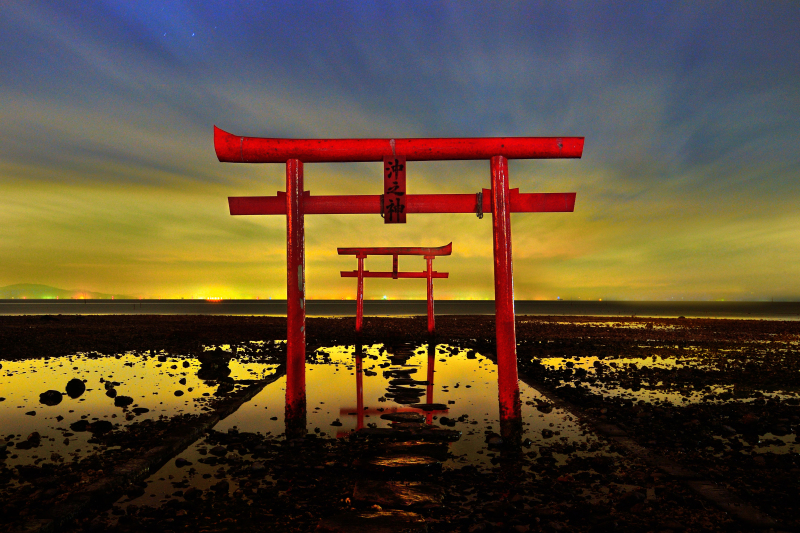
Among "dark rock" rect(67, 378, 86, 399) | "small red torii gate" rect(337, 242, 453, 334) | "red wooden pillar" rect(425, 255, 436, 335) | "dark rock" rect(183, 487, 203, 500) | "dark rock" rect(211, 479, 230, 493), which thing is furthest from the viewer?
"red wooden pillar" rect(425, 255, 436, 335)

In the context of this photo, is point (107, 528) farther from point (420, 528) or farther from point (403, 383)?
point (403, 383)

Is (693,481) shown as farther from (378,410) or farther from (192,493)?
(192,493)

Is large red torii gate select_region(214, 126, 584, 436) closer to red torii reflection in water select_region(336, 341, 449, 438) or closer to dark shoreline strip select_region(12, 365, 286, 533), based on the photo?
red torii reflection in water select_region(336, 341, 449, 438)

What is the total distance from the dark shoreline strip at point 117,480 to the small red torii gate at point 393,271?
10.9 metres

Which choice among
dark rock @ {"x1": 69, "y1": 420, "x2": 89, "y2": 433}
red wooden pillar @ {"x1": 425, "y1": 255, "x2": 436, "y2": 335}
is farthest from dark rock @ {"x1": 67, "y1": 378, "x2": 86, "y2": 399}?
red wooden pillar @ {"x1": 425, "y1": 255, "x2": 436, "y2": 335}

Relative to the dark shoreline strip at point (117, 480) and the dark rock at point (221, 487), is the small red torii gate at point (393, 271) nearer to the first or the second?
the dark shoreline strip at point (117, 480)

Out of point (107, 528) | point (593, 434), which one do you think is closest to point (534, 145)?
point (593, 434)

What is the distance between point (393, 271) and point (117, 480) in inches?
596

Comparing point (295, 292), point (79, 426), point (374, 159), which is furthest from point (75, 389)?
point (374, 159)

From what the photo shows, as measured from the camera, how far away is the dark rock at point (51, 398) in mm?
7508

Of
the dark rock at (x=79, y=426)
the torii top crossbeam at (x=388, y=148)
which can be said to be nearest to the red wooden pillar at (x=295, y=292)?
the torii top crossbeam at (x=388, y=148)

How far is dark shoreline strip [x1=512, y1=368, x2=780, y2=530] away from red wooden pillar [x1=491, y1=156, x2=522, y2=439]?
1243 millimetres

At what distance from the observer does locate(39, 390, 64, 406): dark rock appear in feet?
24.6

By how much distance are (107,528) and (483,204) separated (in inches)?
219
